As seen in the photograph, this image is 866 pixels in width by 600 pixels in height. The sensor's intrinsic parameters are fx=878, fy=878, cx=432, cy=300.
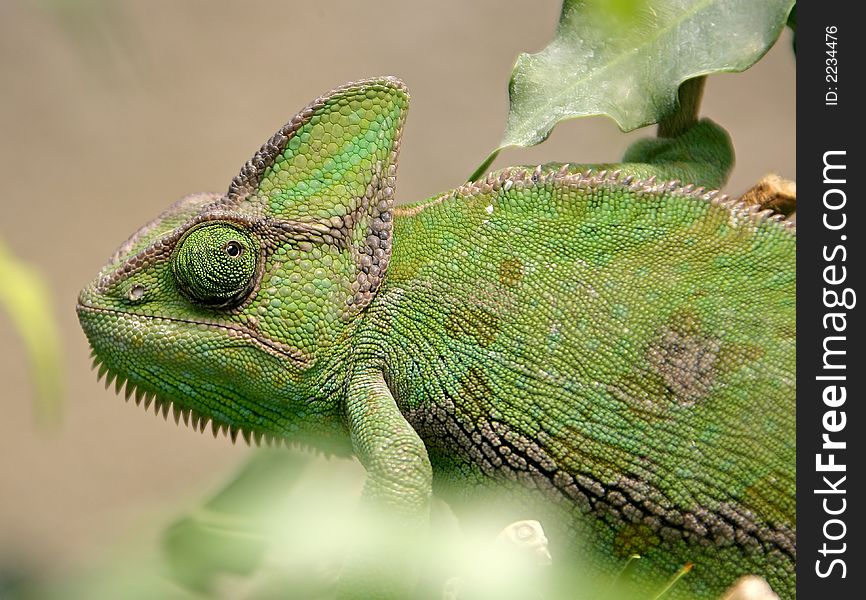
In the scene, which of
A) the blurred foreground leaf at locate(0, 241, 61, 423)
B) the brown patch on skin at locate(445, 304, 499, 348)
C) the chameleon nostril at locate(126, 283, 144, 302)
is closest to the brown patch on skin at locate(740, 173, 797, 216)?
the brown patch on skin at locate(445, 304, 499, 348)

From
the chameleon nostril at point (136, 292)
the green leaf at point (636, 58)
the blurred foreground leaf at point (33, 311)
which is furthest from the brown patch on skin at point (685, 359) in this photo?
the blurred foreground leaf at point (33, 311)

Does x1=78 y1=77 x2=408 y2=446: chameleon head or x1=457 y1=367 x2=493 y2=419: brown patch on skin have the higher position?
x1=78 y1=77 x2=408 y2=446: chameleon head

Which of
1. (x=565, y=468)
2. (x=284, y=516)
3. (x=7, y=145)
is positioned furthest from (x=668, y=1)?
(x=7, y=145)

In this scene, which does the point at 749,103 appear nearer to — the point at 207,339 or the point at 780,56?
the point at 780,56

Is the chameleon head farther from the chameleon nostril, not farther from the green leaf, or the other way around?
the green leaf

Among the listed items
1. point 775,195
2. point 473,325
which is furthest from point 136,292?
point 775,195

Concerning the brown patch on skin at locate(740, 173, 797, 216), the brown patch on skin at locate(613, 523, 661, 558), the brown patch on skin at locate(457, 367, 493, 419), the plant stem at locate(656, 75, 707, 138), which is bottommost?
the brown patch on skin at locate(613, 523, 661, 558)
